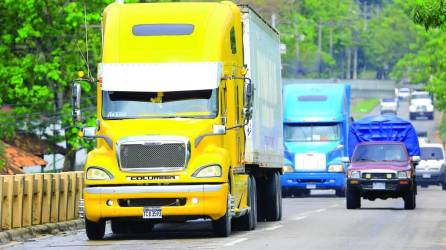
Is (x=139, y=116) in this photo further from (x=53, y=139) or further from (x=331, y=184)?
(x=53, y=139)

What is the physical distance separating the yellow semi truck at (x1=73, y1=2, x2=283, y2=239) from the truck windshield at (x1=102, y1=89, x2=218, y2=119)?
0.05 ft

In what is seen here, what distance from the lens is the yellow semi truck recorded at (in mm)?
22750

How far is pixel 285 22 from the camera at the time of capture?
366 feet

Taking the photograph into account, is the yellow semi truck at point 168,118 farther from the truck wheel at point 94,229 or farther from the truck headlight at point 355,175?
the truck headlight at point 355,175

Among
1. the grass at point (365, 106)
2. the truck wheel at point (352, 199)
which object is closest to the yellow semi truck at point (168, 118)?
the truck wheel at point (352, 199)

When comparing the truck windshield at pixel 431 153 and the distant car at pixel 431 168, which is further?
the truck windshield at pixel 431 153

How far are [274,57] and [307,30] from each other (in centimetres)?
10533

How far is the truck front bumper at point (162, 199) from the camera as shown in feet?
74.4

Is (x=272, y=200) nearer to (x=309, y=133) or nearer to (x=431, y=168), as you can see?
(x=309, y=133)

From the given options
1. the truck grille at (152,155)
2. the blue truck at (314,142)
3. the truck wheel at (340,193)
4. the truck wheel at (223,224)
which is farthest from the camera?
the truck wheel at (340,193)

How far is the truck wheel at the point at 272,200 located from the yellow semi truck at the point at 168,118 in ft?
16.5

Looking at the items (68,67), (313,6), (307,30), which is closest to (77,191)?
(68,67)

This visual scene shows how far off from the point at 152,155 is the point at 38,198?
4037mm

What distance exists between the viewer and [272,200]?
29.8 meters
